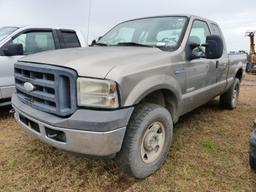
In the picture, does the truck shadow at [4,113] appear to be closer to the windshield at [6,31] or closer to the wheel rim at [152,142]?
the windshield at [6,31]

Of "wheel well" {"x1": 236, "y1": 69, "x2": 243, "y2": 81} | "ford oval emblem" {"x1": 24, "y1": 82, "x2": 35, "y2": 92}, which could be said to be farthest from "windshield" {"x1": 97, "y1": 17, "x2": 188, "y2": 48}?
"wheel well" {"x1": 236, "y1": 69, "x2": 243, "y2": 81}

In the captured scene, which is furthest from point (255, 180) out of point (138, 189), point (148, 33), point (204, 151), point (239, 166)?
point (148, 33)

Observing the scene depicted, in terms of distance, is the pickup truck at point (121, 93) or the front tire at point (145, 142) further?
the front tire at point (145, 142)

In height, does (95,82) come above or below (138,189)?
above

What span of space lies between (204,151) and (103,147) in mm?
1785

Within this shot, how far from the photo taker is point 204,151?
3447 mm

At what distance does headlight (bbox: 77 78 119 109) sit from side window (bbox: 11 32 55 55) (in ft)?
10.8

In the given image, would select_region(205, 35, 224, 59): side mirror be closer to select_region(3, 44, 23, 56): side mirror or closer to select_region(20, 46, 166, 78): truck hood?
select_region(20, 46, 166, 78): truck hood

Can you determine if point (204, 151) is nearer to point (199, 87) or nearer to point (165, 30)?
point (199, 87)

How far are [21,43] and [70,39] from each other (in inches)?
45.7

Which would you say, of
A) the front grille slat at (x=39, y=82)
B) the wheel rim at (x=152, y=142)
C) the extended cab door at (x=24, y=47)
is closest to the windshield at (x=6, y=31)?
the extended cab door at (x=24, y=47)

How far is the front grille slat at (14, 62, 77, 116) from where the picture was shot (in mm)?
2277

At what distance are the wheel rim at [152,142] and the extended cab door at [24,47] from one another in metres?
3.06

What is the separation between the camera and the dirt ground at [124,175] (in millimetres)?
2637
